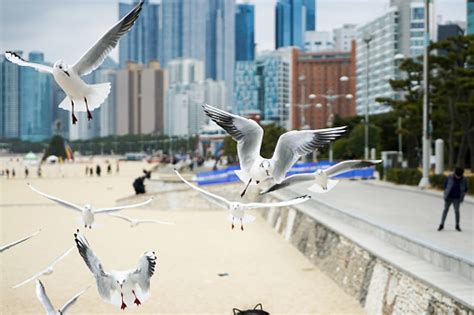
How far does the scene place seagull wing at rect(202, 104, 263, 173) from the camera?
2717 mm

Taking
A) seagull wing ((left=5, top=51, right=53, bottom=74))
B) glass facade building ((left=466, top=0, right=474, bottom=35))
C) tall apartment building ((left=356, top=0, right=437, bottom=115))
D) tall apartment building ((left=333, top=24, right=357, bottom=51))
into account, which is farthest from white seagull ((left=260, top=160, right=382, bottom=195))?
tall apartment building ((left=333, top=24, right=357, bottom=51))

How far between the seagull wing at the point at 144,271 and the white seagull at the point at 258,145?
0.59m

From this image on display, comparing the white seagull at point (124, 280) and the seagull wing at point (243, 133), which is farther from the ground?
the seagull wing at point (243, 133)

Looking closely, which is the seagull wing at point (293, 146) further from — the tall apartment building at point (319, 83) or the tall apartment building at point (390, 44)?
the tall apartment building at point (390, 44)

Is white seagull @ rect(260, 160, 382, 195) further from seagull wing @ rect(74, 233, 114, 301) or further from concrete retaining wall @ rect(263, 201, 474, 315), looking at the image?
concrete retaining wall @ rect(263, 201, 474, 315)

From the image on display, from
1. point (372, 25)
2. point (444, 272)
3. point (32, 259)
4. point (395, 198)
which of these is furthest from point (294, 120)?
point (444, 272)

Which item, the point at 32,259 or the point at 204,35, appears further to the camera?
the point at 204,35

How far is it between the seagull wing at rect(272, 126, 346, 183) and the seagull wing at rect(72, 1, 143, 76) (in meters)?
0.77

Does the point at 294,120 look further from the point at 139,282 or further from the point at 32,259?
the point at 139,282

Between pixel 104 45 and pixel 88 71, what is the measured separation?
13 cm

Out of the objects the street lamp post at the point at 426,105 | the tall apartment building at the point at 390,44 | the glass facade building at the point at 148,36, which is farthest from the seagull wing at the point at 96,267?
the glass facade building at the point at 148,36

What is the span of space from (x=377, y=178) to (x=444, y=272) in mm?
24839

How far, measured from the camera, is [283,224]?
1603cm

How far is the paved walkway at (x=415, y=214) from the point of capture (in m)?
9.04
